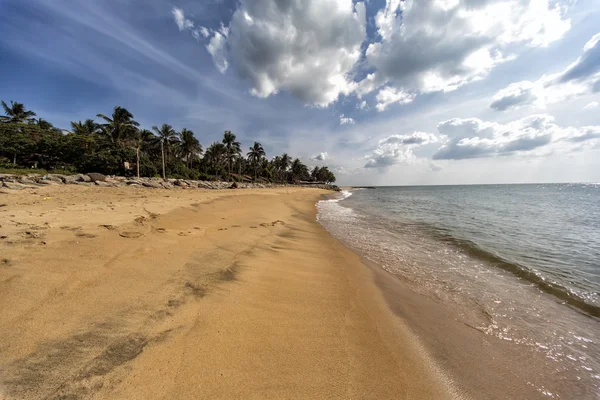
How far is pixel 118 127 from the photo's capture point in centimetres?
3347

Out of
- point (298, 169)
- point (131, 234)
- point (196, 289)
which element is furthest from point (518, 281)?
point (298, 169)

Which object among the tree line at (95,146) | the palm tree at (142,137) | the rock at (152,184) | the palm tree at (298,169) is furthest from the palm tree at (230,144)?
→ the palm tree at (298,169)

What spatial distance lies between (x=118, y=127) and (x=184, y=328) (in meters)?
43.4

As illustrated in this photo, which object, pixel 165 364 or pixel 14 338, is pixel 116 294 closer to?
pixel 14 338

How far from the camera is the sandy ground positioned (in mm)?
1663

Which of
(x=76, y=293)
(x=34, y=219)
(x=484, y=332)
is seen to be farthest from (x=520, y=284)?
(x=34, y=219)

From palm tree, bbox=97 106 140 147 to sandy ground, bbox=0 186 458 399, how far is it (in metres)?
38.3

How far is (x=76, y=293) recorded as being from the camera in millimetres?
2506

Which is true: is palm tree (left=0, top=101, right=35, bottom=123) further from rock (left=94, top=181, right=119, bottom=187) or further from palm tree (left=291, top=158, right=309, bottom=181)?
palm tree (left=291, top=158, right=309, bottom=181)

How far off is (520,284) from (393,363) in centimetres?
472

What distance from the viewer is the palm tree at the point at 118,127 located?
109ft

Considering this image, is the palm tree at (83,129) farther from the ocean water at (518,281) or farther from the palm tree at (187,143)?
the ocean water at (518,281)

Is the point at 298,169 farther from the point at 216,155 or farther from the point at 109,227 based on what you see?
the point at 109,227

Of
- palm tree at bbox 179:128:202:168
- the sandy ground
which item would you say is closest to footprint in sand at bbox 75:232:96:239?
the sandy ground
